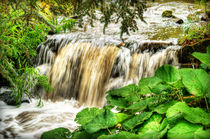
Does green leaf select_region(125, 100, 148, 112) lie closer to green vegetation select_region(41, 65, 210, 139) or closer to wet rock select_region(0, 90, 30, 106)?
green vegetation select_region(41, 65, 210, 139)

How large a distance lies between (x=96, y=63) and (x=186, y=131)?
13.2 ft

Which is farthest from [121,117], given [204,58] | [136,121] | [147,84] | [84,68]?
[84,68]

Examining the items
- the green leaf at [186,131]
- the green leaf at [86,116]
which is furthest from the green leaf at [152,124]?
the green leaf at [86,116]

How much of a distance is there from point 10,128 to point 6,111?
0.87m

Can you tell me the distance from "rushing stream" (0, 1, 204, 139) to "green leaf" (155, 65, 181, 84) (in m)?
2.70

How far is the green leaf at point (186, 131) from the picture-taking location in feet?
2.53

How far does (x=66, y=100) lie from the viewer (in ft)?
15.9

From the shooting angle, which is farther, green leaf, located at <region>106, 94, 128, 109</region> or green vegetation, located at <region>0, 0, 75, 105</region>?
green vegetation, located at <region>0, 0, 75, 105</region>

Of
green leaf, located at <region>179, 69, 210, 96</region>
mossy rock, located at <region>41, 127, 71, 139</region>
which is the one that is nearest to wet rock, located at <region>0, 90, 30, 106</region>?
mossy rock, located at <region>41, 127, 71, 139</region>

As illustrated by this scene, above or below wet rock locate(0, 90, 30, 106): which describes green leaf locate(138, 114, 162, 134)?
above

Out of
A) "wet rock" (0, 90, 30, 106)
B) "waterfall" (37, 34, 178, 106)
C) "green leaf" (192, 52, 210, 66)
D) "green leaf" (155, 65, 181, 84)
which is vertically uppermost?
"green leaf" (192, 52, 210, 66)

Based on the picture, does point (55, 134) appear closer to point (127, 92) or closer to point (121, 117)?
point (121, 117)

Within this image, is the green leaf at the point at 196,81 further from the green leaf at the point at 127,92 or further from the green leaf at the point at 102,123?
the green leaf at the point at 102,123

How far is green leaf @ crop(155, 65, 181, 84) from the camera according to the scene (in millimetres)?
1159
